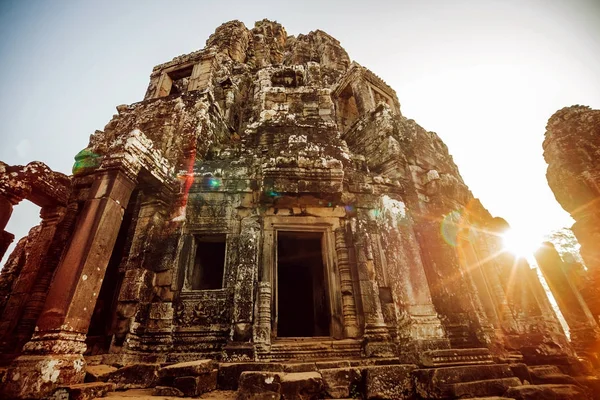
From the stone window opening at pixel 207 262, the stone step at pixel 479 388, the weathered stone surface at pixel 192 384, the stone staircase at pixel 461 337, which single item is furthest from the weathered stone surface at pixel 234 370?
the stone staircase at pixel 461 337

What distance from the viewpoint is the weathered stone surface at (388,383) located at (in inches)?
145

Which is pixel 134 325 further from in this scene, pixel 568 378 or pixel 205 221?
pixel 568 378

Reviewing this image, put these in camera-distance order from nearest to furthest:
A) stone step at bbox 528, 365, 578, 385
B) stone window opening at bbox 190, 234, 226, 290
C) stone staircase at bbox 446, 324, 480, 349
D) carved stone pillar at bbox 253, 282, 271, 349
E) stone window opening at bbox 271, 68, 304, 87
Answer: stone step at bbox 528, 365, 578, 385
carved stone pillar at bbox 253, 282, 271, 349
stone staircase at bbox 446, 324, 480, 349
stone window opening at bbox 190, 234, 226, 290
stone window opening at bbox 271, 68, 304, 87

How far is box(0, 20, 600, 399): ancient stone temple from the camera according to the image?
3805mm

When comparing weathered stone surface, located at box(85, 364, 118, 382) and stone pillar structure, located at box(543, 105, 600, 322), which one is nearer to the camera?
weathered stone surface, located at box(85, 364, 118, 382)

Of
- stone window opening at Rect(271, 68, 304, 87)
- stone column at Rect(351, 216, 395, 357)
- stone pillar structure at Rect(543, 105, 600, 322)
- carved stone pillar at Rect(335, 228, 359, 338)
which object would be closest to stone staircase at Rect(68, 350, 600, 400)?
stone column at Rect(351, 216, 395, 357)

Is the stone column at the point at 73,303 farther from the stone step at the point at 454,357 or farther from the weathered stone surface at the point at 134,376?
the stone step at the point at 454,357

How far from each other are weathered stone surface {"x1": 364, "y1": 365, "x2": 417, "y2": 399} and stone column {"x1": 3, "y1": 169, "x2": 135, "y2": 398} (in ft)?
12.8

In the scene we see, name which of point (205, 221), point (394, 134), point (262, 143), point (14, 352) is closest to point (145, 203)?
point (205, 221)

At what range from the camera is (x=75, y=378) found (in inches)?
136

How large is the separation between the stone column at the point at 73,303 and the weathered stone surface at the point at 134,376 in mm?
721

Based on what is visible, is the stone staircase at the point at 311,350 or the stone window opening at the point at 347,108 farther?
the stone window opening at the point at 347,108

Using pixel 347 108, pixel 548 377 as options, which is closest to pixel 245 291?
pixel 548 377

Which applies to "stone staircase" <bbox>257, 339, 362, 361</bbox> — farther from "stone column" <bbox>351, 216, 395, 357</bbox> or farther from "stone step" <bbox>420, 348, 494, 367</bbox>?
"stone step" <bbox>420, 348, 494, 367</bbox>
